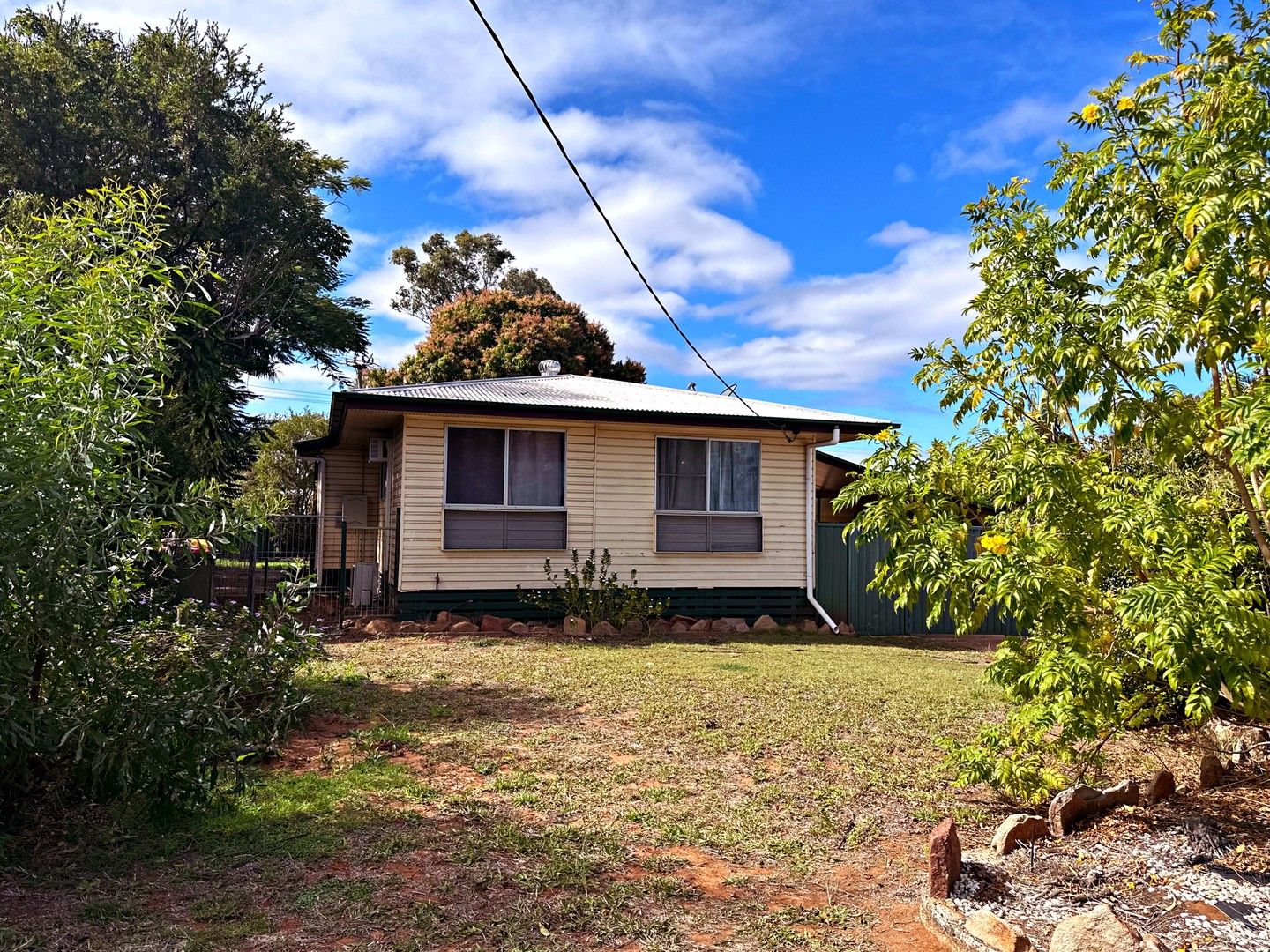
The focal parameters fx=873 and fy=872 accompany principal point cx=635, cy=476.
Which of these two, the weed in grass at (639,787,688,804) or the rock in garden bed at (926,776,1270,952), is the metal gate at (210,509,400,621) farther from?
the rock in garden bed at (926,776,1270,952)

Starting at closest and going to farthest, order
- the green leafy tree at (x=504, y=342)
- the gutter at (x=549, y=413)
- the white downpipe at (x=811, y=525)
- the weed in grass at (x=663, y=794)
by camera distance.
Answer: the weed in grass at (x=663, y=794), the gutter at (x=549, y=413), the white downpipe at (x=811, y=525), the green leafy tree at (x=504, y=342)

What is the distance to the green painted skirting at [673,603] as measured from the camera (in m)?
12.5

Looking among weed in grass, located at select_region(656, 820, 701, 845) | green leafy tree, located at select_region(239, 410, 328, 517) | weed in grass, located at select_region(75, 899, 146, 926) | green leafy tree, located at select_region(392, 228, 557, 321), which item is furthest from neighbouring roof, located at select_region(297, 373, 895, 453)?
green leafy tree, located at select_region(392, 228, 557, 321)

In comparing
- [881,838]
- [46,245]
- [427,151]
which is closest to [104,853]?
[46,245]

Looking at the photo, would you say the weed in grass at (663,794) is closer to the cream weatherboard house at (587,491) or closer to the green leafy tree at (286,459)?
the cream weatherboard house at (587,491)

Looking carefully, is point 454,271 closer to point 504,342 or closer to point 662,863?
point 504,342

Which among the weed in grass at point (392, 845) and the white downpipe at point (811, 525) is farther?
the white downpipe at point (811, 525)

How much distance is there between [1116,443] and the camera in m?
4.42

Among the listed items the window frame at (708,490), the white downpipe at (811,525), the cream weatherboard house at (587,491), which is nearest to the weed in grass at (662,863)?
the cream weatherboard house at (587,491)

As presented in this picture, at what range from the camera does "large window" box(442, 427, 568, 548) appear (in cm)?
1275

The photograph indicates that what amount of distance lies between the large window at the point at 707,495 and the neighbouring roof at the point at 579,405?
59 cm

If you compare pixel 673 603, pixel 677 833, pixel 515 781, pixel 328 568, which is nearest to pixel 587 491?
pixel 673 603

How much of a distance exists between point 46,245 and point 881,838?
5.11 metres

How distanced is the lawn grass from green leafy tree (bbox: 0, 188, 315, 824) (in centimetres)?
48
